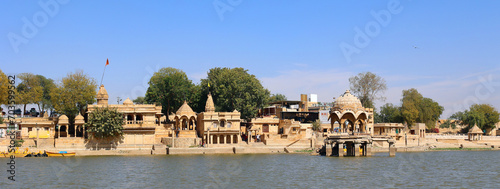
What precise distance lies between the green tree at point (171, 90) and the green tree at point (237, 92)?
300cm

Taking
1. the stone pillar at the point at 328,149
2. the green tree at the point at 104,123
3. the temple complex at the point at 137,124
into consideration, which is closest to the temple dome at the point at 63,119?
the temple complex at the point at 137,124

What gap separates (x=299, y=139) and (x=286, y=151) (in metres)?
4.24

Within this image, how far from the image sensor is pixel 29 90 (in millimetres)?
89438

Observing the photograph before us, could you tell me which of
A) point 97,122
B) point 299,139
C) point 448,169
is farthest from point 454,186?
point 97,122

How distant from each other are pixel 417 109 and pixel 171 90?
41515 millimetres

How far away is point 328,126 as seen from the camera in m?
83.4

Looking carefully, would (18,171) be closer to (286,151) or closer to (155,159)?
(155,159)

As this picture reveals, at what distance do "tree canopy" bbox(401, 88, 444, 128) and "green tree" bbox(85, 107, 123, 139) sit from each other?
47941mm

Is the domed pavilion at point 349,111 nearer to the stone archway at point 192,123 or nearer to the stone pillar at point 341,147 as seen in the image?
the stone pillar at point 341,147

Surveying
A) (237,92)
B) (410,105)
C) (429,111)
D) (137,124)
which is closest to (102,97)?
(137,124)

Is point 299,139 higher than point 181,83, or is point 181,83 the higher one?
point 181,83

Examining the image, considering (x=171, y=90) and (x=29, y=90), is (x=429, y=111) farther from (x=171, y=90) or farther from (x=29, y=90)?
(x=29, y=90)

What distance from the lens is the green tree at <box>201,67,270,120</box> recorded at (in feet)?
260

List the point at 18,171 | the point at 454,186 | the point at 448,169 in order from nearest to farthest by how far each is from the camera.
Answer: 1. the point at 454,186
2. the point at 18,171
3. the point at 448,169
